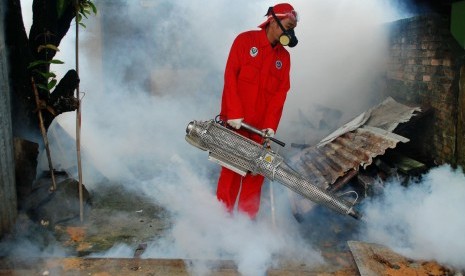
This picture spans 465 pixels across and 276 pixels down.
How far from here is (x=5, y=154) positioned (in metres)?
4.22

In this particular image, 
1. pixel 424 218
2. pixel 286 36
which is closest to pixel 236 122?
pixel 286 36

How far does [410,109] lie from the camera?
5.62 metres

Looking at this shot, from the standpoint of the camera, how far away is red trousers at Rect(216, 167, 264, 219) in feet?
15.7

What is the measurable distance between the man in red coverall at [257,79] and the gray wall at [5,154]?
234 centimetres

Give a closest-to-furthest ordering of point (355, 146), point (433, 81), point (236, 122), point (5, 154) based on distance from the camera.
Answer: point (5, 154)
point (236, 122)
point (433, 81)
point (355, 146)

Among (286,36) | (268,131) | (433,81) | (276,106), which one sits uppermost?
(286,36)

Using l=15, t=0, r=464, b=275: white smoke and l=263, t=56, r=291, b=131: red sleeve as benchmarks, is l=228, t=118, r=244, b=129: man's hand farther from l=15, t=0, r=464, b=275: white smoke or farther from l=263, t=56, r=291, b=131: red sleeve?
l=15, t=0, r=464, b=275: white smoke

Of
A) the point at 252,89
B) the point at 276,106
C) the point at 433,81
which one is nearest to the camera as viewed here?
the point at 252,89

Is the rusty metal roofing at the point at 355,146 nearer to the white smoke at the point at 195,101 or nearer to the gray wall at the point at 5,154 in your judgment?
the white smoke at the point at 195,101

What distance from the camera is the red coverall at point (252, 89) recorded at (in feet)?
14.5

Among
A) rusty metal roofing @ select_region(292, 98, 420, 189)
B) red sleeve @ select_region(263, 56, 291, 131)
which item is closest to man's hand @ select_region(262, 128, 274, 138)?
red sleeve @ select_region(263, 56, 291, 131)

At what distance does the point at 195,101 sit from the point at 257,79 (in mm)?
5324

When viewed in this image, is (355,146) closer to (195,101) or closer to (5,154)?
(5,154)

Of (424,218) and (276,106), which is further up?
(276,106)
